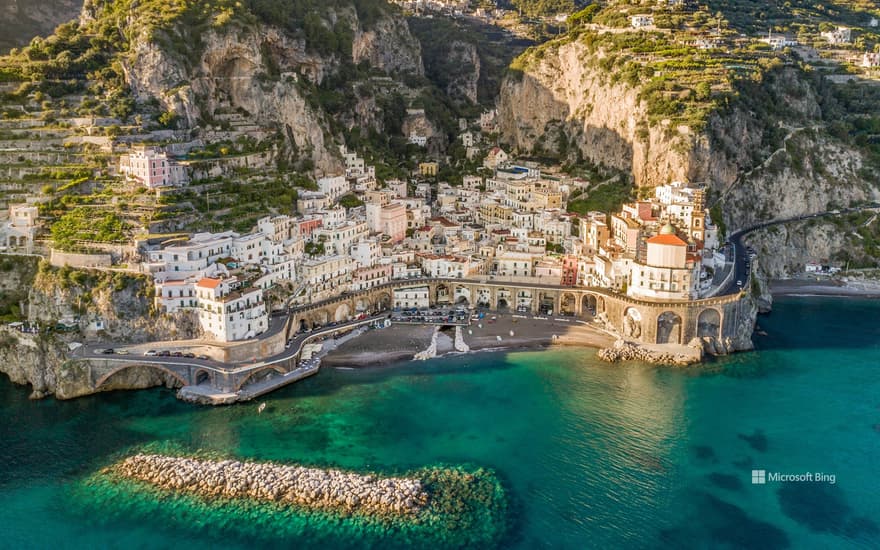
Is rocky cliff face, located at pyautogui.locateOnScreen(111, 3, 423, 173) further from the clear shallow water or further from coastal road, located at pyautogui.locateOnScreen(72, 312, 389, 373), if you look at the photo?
the clear shallow water

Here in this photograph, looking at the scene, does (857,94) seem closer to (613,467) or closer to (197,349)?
(613,467)

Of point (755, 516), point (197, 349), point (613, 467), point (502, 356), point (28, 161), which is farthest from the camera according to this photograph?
point (28, 161)

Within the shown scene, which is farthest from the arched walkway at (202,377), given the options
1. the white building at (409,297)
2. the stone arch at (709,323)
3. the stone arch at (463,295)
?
the stone arch at (709,323)

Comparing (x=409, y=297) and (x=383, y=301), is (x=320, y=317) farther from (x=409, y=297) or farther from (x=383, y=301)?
(x=409, y=297)

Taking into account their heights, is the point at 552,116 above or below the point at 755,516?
above

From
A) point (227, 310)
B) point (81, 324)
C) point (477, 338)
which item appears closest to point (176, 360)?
point (227, 310)

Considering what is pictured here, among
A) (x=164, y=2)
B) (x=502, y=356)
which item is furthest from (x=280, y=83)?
(x=502, y=356)

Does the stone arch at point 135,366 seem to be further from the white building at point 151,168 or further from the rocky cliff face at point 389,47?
the rocky cliff face at point 389,47
